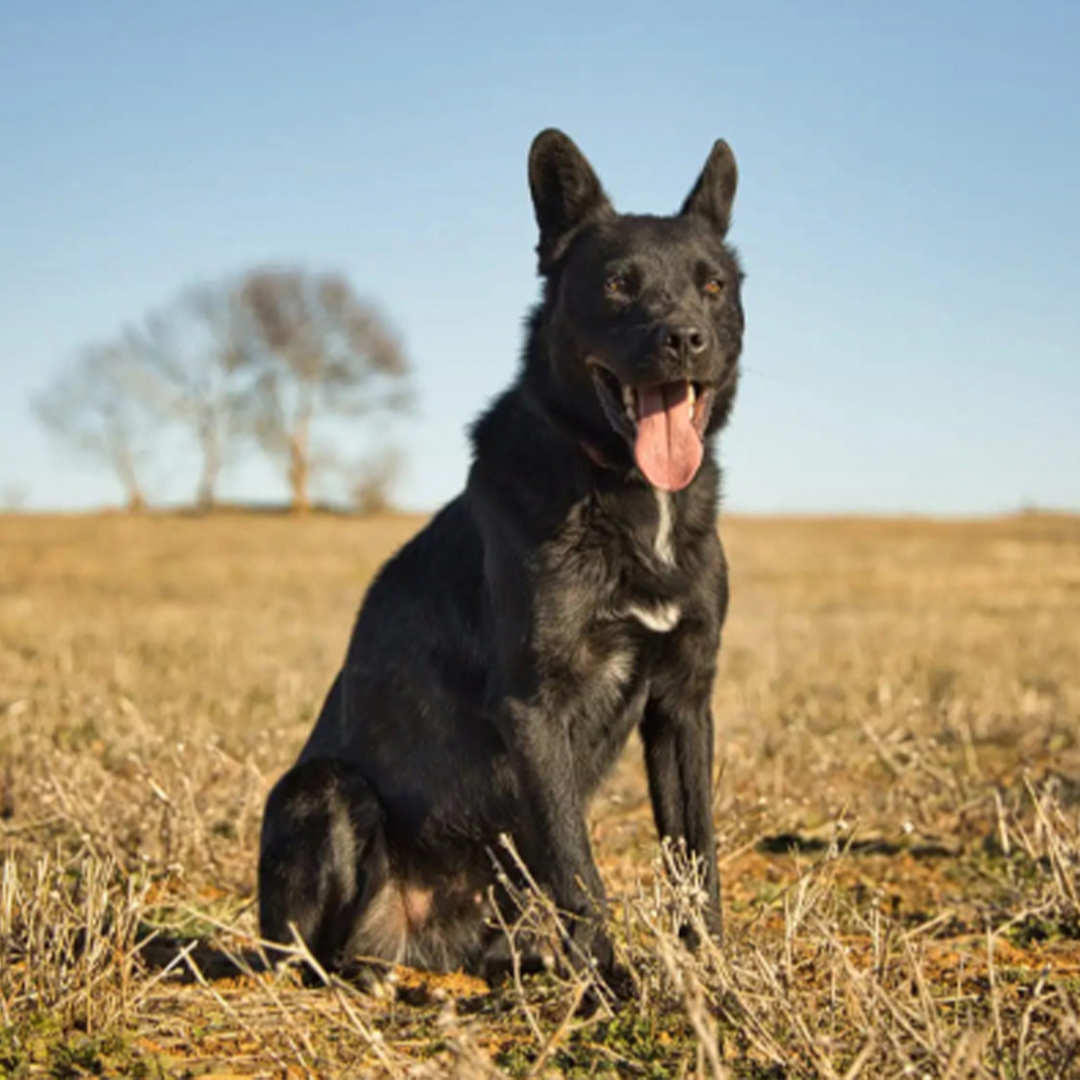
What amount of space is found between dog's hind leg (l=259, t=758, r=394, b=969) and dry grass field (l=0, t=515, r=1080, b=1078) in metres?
0.14

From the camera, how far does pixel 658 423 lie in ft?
11.9

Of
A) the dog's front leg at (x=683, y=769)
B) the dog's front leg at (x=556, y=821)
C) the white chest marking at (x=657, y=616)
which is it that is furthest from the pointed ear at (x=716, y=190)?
the dog's front leg at (x=556, y=821)

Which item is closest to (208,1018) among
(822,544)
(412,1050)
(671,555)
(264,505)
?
(412,1050)

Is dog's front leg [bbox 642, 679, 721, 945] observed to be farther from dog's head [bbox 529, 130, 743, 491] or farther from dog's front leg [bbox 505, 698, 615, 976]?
dog's head [bbox 529, 130, 743, 491]

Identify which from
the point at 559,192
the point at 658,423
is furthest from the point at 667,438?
the point at 559,192

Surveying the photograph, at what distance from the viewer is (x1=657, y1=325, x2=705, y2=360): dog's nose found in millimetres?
3473

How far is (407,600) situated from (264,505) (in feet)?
135

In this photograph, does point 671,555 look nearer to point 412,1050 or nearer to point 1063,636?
point 412,1050

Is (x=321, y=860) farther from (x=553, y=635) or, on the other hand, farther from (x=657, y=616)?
(x=657, y=616)

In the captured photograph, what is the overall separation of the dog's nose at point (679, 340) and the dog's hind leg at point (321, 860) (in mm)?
1517

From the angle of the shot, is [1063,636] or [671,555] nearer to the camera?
[671,555]

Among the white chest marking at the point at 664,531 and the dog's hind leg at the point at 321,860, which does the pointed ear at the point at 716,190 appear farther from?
the dog's hind leg at the point at 321,860

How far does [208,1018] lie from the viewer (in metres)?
3.24

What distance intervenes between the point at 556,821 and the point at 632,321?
1.33m
